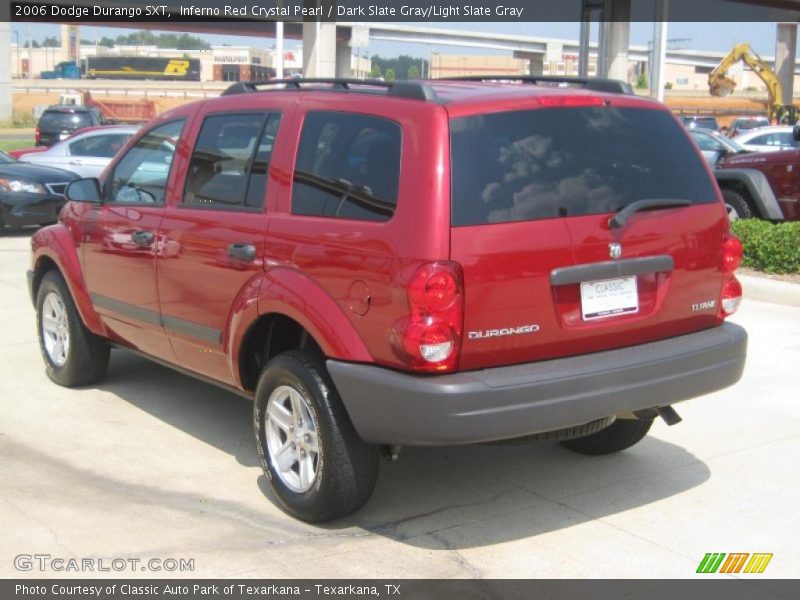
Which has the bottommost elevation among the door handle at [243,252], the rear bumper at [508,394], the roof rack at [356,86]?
the rear bumper at [508,394]

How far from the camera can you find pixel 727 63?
5716cm

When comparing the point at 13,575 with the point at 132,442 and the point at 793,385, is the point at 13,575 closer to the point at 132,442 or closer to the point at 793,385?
the point at 132,442

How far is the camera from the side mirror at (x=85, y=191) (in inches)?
255

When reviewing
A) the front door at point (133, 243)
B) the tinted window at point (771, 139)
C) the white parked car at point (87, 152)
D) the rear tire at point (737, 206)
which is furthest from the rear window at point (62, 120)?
the front door at point (133, 243)

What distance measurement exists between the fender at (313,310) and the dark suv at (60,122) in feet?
85.8

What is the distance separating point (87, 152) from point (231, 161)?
12582mm

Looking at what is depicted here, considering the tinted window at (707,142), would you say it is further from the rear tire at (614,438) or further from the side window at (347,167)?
the side window at (347,167)

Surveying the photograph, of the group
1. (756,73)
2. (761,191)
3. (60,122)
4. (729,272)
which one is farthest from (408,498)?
(756,73)

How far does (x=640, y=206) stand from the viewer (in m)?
4.72

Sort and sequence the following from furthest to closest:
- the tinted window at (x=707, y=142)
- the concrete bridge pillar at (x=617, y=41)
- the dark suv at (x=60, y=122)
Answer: the dark suv at (x=60, y=122) < the concrete bridge pillar at (x=617, y=41) < the tinted window at (x=707, y=142)

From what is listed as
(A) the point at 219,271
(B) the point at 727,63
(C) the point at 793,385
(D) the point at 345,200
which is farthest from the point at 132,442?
(B) the point at 727,63

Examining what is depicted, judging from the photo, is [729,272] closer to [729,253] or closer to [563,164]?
[729,253]

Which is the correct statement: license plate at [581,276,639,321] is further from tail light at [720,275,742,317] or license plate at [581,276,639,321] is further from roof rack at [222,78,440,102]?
roof rack at [222,78,440,102]

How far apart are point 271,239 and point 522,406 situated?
1457 millimetres
